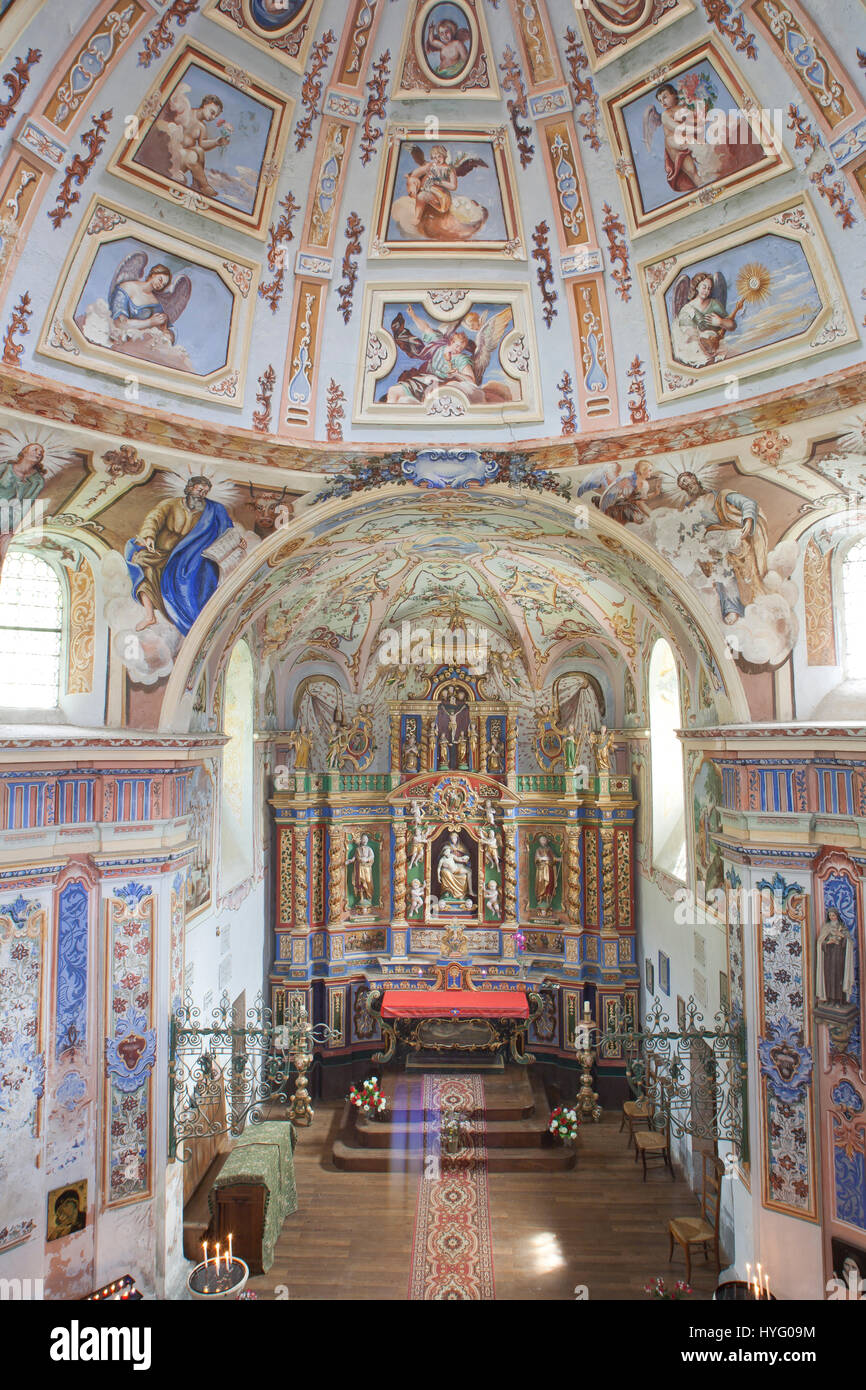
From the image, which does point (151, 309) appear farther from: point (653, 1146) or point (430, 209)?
point (653, 1146)

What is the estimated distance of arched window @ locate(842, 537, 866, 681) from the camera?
401 inches

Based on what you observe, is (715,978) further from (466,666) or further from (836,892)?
(466,666)

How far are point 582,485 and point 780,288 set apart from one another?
3.02m

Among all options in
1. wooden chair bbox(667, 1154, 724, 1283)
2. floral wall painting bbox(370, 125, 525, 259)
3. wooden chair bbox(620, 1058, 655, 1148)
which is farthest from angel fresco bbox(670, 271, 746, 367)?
wooden chair bbox(620, 1058, 655, 1148)

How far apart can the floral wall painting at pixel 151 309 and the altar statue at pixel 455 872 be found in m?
12.5

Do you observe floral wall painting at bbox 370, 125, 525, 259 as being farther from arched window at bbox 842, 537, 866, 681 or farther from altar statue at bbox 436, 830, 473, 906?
altar statue at bbox 436, 830, 473, 906

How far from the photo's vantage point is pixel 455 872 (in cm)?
1948

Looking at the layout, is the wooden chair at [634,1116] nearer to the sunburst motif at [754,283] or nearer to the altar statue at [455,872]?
the altar statue at [455,872]

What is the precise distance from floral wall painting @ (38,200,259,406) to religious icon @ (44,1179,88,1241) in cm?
893

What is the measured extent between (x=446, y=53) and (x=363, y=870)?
15.4 m

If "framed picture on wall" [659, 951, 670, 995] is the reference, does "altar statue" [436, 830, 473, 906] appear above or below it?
above

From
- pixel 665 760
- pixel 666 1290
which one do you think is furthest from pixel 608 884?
pixel 666 1290

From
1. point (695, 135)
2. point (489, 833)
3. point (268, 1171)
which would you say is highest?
point (695, 135)

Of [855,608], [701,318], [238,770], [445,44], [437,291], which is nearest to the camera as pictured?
[445,44]
